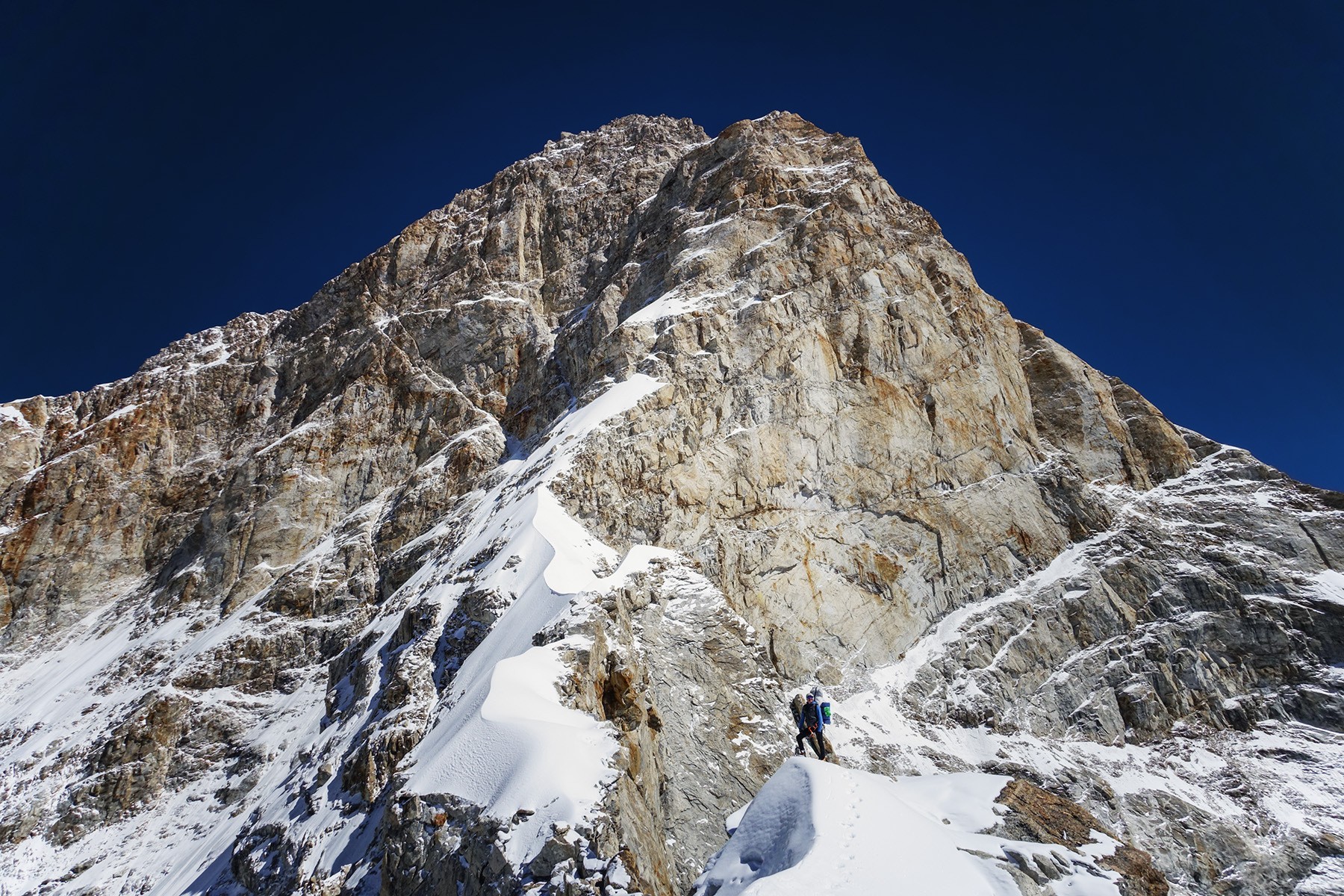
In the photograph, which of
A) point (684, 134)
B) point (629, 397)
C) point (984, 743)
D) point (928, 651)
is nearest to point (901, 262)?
point (629, 397)

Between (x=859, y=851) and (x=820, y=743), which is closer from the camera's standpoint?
(x=859, y=851)

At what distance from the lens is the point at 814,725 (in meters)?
15.0

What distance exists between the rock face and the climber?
4.18 metres

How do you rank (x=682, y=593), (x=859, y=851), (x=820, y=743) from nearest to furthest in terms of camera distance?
(x=859, y=851), (x=820, y=743), (x=682, y=593)

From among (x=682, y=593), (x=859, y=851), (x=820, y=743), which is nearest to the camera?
(x=859, y=851)

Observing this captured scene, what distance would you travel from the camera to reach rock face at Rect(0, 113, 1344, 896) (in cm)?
2072

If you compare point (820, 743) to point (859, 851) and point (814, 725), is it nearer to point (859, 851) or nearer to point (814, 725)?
point (814, 725)

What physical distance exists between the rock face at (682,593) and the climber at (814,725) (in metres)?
4.18

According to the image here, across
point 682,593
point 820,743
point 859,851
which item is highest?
point 682,593

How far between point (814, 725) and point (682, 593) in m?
10.4

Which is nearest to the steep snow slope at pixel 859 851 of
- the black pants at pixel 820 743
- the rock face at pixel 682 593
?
the black pants at pixel 820 743

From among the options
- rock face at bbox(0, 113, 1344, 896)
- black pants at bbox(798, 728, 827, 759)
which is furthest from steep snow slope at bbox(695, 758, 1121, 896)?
rock face at bbox(0, 113, 1344, 896)

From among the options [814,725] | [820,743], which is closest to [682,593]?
[814,725]

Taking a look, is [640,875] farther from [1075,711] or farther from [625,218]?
[625,218]
